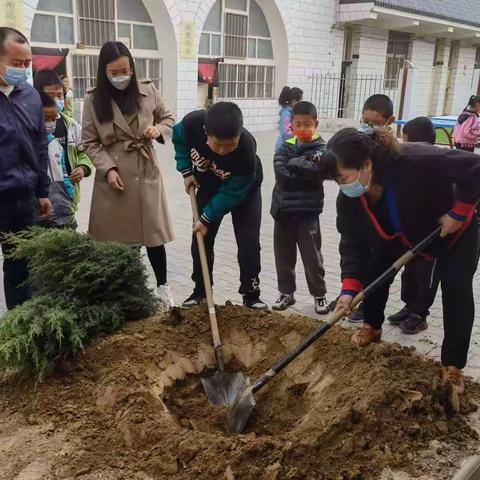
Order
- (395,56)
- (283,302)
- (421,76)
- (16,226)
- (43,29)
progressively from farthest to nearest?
(421,76) → (395,56) → (43,29) → (283,302) → (16,226)

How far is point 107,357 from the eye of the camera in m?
2.96

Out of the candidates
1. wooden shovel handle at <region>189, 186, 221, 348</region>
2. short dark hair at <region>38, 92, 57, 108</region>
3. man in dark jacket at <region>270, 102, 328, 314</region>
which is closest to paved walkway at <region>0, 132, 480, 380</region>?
man in dark jacket at <region>270, 102, 328, 314</region>

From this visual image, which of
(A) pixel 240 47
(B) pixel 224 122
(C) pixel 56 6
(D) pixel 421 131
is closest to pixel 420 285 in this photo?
(D) pixel 421 131

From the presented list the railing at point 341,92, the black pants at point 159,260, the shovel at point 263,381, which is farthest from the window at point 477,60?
the shovel at point 263,381

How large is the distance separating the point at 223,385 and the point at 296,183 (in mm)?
1585

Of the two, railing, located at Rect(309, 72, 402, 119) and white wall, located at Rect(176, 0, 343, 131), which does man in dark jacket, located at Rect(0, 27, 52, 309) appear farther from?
railing, located at Rect(309, 72, 402, 119)

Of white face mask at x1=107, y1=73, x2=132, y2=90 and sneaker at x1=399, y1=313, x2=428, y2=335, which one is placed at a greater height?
white face mask at x1=107, y1=73, x2=132, y2=90

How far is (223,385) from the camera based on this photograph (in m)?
3.14

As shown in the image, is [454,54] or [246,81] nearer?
[246,81]

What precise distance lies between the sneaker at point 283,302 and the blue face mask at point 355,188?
1.86 m

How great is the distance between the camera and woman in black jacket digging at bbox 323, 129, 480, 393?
2551 millimetres

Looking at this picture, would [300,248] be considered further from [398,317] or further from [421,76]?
[421,76]

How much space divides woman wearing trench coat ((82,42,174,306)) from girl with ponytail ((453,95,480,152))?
16.7ft

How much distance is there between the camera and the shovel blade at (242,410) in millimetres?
2715
